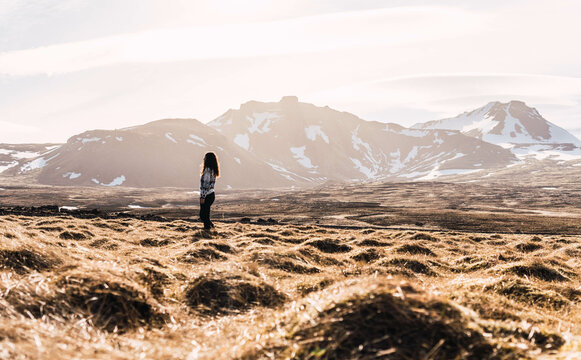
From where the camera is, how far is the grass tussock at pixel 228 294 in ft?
21.0

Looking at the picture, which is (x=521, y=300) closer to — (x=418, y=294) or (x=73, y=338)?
(x=418, y=294)

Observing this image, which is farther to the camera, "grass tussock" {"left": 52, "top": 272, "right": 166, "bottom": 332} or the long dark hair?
the long dark hair

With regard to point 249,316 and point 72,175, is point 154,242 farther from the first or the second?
point 72,175

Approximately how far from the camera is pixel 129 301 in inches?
218

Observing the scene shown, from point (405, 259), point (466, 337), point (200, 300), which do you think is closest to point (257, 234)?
point (405, 259)

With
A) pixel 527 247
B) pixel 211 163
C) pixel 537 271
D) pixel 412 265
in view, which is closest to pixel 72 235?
pixel 211 163

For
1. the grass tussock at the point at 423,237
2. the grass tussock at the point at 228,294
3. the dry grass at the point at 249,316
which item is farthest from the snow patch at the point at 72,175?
the grass tussock at the point at 228,294

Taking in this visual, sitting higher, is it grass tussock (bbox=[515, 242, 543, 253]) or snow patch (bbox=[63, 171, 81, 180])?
snow patch (bbox=[63, 171, 81, 180])

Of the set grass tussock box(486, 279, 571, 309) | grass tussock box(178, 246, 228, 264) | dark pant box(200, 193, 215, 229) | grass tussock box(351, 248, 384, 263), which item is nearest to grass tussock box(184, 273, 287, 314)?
grass tussock box(178, 246, 228, 264)

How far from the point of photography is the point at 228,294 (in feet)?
22.0

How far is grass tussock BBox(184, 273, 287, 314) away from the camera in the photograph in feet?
21.0

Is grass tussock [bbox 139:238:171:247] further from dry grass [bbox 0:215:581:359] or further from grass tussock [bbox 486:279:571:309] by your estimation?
grass tussock [bbox 486:279:571:309]

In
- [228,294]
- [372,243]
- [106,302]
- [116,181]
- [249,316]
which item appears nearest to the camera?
[106,302]

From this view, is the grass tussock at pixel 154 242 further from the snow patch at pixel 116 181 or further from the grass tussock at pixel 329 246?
the snow patch at pixel 116 181
